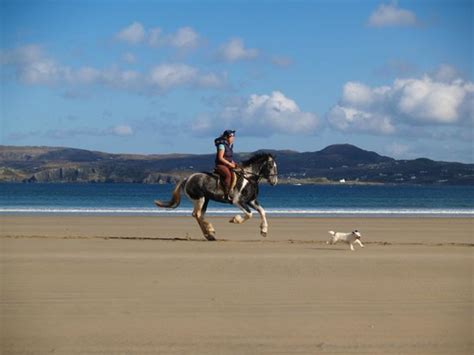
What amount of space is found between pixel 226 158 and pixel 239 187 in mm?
727

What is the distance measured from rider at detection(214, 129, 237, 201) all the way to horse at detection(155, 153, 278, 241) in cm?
13

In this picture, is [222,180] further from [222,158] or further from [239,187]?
[222,158]

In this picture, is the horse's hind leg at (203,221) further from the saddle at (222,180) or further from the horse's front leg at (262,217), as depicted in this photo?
the horse's front leg at (262,217)

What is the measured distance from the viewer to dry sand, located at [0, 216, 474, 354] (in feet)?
25.7

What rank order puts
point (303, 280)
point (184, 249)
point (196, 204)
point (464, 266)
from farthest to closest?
point (196, 204) < point (184, 249) < point (464, 266) < point (303, 280)

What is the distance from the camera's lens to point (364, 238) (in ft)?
66.1

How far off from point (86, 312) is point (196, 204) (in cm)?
949

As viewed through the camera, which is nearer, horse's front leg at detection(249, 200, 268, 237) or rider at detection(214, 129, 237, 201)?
rider at detection(214, 129, 237, 201)

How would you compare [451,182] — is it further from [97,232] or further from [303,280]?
[303,280]

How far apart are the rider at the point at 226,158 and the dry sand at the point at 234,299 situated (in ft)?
5.61

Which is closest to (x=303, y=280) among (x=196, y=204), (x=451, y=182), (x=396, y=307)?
(x=396, y=307)

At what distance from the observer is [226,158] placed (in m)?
17.9

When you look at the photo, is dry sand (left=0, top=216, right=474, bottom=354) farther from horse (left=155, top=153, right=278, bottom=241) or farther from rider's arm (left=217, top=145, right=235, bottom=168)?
rider's arm (left=217, top=145, right=235, bottom=168)

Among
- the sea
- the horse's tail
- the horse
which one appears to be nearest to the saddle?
the horse
